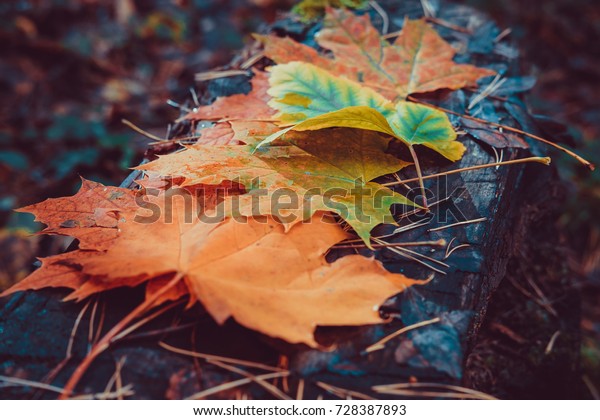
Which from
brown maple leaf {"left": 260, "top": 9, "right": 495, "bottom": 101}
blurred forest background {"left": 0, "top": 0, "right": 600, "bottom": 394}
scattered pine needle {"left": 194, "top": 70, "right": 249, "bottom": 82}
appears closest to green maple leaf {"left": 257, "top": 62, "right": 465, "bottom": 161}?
brown maple leaf {"left": 260, "top": 9, "right": 495, "bottom": 101}

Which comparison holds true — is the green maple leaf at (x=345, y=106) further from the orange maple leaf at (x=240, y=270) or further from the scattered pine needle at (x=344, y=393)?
the scattered pine needle at (x=344, y=393)

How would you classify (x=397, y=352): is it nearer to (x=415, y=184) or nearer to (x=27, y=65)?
(x=415, y=184)

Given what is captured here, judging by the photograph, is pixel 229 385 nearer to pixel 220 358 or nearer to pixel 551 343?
pixel 220 358

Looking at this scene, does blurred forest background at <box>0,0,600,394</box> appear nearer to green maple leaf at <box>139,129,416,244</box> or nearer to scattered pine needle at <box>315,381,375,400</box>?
green maple leaf at <box>139,129,416,244</box>

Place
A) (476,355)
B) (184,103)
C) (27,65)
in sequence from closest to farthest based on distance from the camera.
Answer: (476,355), (184,103), (27,65)
